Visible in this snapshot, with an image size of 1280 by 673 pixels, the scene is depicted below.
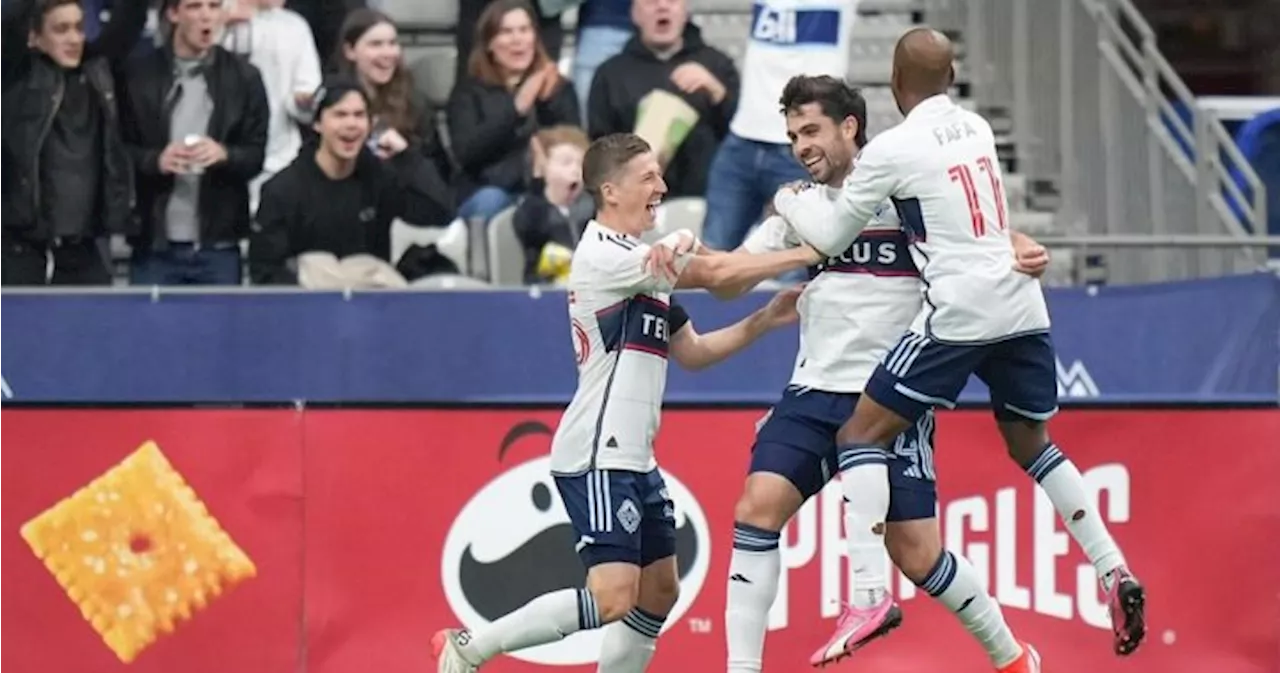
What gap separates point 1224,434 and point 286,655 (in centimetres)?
372

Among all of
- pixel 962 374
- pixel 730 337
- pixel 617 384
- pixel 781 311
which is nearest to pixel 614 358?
pixel 617 384

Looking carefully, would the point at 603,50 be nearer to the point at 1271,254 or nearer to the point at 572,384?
the point at 572,384

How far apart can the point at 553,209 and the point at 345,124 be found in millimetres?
1045

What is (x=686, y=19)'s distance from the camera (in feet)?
42.5

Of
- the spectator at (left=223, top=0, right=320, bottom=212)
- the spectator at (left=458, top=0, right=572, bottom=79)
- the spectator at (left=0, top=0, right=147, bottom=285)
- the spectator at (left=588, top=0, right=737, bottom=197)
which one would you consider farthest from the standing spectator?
the spectator at (left=0, top=0, right=147, bottom=285)

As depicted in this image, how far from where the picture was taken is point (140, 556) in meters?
10.3

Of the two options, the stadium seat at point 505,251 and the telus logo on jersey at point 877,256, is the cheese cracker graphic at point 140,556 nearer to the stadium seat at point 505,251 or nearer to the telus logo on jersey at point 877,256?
the stadium seat at point 505,251

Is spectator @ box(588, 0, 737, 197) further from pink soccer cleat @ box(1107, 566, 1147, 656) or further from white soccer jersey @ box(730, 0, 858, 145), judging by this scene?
pink soccer cleat @ box(1107, 566, 1147, 656)

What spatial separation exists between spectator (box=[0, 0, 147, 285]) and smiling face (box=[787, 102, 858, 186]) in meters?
4.85

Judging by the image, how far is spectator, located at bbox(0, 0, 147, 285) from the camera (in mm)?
12539

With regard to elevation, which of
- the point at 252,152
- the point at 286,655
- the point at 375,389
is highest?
the point at 252,152

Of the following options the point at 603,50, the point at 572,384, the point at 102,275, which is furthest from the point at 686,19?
the point at 102,275

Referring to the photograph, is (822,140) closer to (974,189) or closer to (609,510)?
(974,189)

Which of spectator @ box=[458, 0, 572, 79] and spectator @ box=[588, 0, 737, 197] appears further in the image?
spectator @ box=[458, 0, 572, 79]
